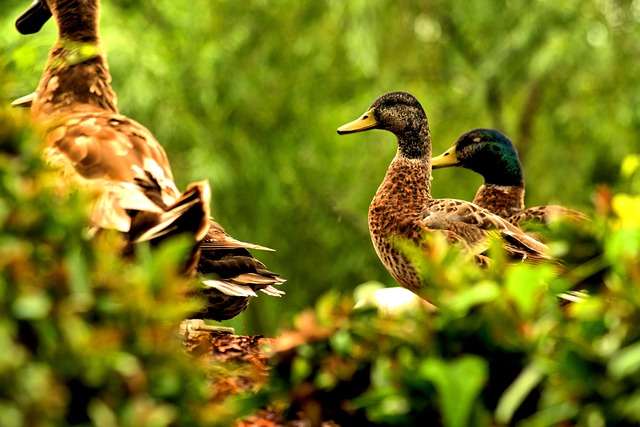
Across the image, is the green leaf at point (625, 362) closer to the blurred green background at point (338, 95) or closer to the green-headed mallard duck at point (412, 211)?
the green-headed mallard duck at point (412, 211)

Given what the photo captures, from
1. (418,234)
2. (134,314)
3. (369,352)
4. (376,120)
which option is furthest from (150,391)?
(376,120)

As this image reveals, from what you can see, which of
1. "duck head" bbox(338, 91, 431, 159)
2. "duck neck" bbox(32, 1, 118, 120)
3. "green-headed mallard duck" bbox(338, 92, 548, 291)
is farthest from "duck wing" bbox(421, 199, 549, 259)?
"duck neck" bbox(32, 1, 118, 120)

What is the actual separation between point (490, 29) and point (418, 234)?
798 centimetres

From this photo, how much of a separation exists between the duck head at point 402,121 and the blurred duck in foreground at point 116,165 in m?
0.89

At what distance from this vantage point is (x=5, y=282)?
1690 millimetres

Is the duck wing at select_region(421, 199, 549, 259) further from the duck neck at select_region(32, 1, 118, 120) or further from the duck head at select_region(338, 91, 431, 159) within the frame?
the duck neck at select_region(32, 1, 118, 120)

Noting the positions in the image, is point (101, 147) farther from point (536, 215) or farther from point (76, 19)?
point (536, 215)

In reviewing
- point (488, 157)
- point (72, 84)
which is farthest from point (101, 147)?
point (488, 157)

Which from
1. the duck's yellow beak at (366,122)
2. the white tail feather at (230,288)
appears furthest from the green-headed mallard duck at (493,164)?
the white tail feather at (230,288)

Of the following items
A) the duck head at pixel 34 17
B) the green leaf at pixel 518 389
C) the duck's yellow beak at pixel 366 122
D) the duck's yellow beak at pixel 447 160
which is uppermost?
the duck head at pixel 34 17

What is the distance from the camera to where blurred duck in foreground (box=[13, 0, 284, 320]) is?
266cm

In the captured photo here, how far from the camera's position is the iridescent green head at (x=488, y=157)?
473 centimetres

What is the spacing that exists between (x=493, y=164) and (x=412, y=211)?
811 millimetres

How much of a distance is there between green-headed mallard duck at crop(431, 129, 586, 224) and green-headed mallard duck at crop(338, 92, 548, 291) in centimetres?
40
